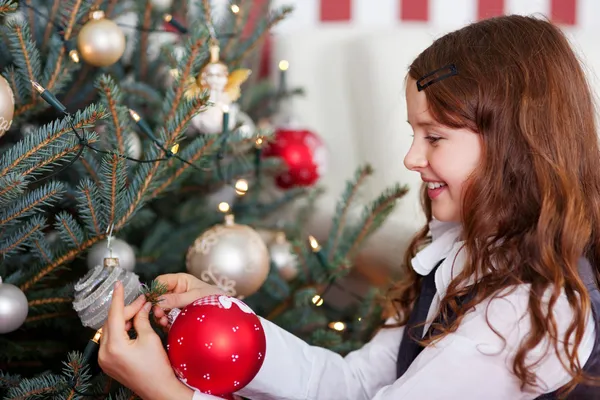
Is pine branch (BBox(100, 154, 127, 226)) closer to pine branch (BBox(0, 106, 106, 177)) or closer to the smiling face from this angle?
pine branch (BBox(0, 106, 106, 177))

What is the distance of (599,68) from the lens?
165cm

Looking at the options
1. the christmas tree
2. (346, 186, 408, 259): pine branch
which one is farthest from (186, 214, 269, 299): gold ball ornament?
(346, 186, 408, 259): pine branch

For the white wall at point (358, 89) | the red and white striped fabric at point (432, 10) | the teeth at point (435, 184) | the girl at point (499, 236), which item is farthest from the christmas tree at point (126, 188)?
the red and white striped fabric at point (432, 10)

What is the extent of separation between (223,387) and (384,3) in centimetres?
165

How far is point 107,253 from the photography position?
2.85 ft

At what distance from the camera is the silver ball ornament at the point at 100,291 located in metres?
0.77

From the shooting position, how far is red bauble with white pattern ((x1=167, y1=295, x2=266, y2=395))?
0.71 metres

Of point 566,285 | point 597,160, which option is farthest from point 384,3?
point 566,285

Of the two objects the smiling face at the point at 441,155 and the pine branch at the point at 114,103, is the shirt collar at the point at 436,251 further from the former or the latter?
the pine branch at the point at 114,103

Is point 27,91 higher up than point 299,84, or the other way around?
point 27,91

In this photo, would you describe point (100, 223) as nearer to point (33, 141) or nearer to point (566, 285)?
point (33, 141)

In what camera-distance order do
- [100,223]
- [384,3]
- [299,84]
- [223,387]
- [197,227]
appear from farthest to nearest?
[384,3], [299,84], [197,227], [100,223], [223,387]

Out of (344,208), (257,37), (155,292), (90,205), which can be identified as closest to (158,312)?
(155,292)

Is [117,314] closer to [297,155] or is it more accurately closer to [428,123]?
[428,123]
